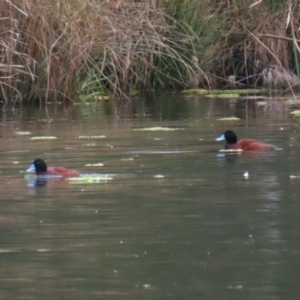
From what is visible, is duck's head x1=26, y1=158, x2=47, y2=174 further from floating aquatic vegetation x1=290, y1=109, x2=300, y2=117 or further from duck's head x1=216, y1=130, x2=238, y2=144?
floating aquatic vegetation x1=290, y1=109, x2=300, y2=117

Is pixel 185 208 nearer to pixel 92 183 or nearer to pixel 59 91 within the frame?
pixel 92 183

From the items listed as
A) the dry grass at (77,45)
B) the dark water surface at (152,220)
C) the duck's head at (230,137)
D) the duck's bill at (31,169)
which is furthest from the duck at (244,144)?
the dry grass at (77,45)

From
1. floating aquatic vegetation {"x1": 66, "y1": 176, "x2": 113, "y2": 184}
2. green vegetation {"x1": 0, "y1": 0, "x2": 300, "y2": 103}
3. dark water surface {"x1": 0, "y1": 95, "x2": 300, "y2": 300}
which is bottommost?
dark water surface {"x1": 0, "y1": 95, "x2": 300, "y2": 300}

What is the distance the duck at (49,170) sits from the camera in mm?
10852

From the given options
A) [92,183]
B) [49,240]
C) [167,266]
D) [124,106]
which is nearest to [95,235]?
[49,240]

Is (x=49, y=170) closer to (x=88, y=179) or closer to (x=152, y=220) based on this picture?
(x=88, y=179)

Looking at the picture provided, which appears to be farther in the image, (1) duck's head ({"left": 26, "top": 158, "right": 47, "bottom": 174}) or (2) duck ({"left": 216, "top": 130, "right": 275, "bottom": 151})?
(2) duck ({"left": 216, "top": 130, "right": 275, "bottom": 151})

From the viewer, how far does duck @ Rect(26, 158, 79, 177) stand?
427 inches

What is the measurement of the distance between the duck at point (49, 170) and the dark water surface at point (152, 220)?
12 centimetres

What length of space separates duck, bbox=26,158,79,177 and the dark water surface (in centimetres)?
12

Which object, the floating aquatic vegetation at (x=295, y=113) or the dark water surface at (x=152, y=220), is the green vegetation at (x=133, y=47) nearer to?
the floating aquatic vegetation at (x=295, y=113)

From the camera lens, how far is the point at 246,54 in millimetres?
26203

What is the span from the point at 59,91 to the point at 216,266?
1530 cm

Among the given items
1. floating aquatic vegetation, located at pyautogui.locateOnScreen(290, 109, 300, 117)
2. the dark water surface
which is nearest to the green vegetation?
floating aquatic vegetation, located at pyautogui.locateOnScreen(290, 109, 300, 117)
